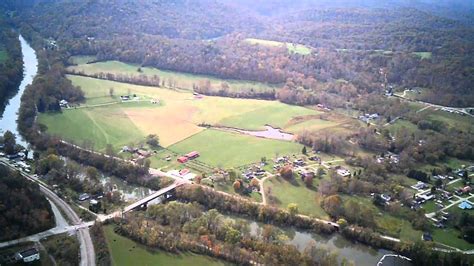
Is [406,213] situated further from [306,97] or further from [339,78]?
[339,78]

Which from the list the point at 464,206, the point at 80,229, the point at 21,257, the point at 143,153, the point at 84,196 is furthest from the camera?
the point at 143,153

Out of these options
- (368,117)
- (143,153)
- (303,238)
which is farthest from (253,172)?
(368,117)

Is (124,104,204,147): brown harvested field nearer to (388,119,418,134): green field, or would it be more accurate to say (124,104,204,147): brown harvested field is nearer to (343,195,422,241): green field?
(343,195,422,241): green field

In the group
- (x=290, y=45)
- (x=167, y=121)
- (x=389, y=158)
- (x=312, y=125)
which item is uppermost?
(x=290, y=45)

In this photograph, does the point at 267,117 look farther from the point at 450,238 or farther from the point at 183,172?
the point at 450,238

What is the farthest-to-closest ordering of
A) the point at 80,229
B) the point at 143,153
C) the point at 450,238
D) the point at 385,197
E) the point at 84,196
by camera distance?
1. the point at 143,153
2. the point at 385,197
3. the point at 84,196
4. the point at 450,238
5. the point at 80,229

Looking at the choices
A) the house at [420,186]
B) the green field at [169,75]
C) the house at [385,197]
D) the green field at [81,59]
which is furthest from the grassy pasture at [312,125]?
the green field at [81,59]

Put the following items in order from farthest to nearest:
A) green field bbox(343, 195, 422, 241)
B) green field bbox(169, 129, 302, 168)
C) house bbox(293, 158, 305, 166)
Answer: green field bbox(169, 129, 302, 168) → house bbox(293, 158, 305, 166) → green field bbox(343, 195, 422, 241)

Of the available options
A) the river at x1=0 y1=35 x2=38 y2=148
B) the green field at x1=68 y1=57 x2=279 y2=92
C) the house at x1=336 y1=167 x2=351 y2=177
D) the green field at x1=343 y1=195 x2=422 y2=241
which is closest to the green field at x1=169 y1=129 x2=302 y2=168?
the house at x1=336 y1=167 x2=351 y2=177
